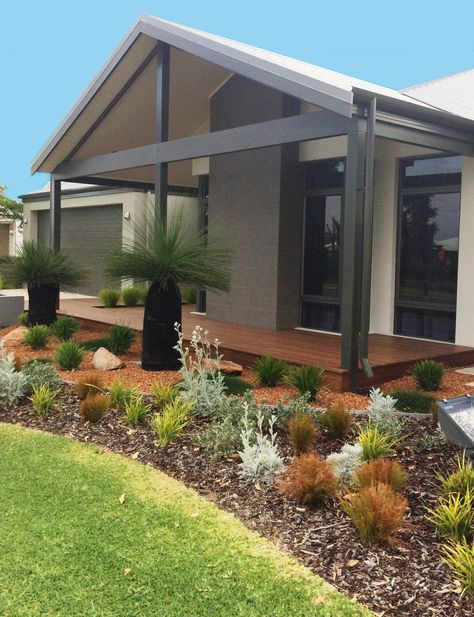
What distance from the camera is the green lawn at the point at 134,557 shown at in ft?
9.07

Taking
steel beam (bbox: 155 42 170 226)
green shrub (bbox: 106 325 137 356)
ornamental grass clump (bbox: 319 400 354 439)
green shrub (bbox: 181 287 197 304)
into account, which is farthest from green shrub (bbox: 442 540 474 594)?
green shrub (bbox: 181 287 197 304)

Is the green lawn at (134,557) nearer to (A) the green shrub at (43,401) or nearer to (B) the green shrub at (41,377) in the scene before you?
(A) the green shrub at (43,401)

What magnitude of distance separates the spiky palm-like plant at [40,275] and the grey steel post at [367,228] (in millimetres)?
5328

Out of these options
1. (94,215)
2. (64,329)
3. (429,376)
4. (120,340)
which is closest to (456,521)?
(429,376)

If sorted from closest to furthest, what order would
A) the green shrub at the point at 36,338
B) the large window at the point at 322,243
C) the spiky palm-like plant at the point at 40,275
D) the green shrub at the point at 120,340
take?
1. the green shrub at the point at 120,340
2. the green shrub at the point at 36,338
3. the large window at the point at 322,243
4. the spiky palm-like plant at the point at 40,275

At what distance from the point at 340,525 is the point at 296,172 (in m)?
7.35

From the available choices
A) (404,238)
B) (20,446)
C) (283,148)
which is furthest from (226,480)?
(283,148)

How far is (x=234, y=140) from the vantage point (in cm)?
788

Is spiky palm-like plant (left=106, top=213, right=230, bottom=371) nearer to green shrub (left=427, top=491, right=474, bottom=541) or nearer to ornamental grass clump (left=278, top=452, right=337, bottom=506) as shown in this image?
ornamental grass clump (left=278, top=452, right=337, bottom=506)

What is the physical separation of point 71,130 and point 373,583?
31.8 feet

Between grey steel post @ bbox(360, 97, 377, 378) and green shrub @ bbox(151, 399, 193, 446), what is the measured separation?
2.17m

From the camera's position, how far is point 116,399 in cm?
574

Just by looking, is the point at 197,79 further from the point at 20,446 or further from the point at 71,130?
the point at 20,446

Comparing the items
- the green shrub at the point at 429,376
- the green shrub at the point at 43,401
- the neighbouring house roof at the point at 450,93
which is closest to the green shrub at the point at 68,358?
the green shrub at the point at 43,401
